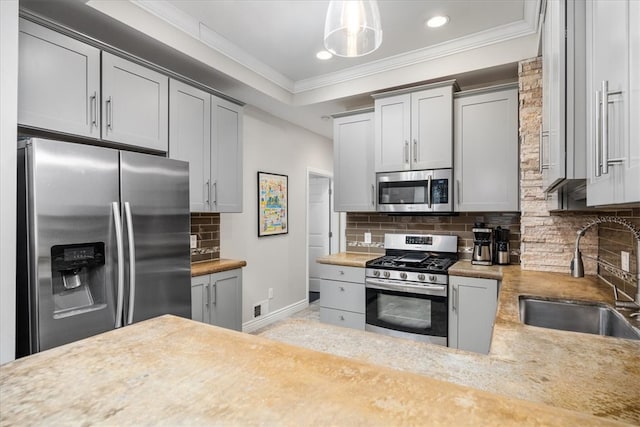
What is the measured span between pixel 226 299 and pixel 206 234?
A: 713 mm

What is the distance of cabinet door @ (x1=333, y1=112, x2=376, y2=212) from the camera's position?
139 inches

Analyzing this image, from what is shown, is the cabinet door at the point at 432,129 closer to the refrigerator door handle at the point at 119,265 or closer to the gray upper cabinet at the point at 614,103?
the gray upper cabinet at the point at 614,103

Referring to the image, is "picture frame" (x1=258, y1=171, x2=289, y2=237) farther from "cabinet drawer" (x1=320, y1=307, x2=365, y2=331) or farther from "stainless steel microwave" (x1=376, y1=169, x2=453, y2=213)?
"stainless steel microwave" (x1=376, y1=169, x2=453, y2=213)

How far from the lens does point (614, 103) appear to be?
79 cm

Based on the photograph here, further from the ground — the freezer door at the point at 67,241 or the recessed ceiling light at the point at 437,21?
the recessed ceiling light at the point at 437,21

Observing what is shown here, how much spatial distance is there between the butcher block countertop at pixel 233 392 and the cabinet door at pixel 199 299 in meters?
1.96

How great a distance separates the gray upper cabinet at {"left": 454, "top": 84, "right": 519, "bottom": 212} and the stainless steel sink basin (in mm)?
1306

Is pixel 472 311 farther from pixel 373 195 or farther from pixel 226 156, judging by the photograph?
pixel 226 156

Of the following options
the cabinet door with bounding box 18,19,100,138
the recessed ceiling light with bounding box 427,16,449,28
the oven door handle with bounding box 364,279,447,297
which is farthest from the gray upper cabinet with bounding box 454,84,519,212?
the cabinet door with bounding box 18,19,100,138

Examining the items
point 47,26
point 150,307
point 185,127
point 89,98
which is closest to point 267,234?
point 185,127

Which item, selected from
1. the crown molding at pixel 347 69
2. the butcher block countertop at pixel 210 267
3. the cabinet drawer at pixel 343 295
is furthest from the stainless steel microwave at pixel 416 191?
the butcher block countertop at pixel 210 267

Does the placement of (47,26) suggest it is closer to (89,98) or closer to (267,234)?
(89,98)

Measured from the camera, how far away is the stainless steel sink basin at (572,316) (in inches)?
61.2

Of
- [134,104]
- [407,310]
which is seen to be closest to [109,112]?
[134,104]
